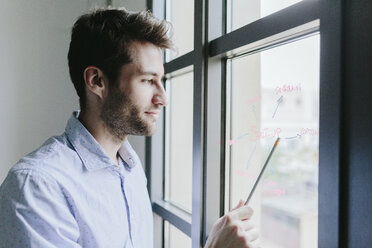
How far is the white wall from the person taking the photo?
5.71 feet

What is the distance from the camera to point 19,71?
1.76 metres

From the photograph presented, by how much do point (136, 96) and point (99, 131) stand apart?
6.1 inches

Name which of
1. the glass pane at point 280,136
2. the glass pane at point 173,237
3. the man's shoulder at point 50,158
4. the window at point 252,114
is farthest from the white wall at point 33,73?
the man's shoulder at point 50,158

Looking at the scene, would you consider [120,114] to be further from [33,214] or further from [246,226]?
[246,226]

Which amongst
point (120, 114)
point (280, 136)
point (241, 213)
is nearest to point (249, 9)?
point (280, 136)

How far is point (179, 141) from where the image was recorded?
1620 mm

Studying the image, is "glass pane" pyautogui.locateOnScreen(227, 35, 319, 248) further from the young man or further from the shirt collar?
the shirt collar

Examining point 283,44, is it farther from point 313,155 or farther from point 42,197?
point 42,197

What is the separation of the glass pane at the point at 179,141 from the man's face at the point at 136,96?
0.54m

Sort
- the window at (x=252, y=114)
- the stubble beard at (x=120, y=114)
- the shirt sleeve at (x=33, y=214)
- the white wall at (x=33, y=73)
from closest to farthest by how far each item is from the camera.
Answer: the shirt sleeve at (x=33, y=214) < the window at (x=252, y=114) < the stubble beard at (x=120, y=114) < the white wall at (x=33, y=73)

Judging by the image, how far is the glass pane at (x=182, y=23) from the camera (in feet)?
4.97

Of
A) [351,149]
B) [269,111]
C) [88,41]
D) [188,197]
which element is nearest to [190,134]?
[188,197]

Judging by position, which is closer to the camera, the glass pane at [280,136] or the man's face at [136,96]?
the glass pane at [280,136]

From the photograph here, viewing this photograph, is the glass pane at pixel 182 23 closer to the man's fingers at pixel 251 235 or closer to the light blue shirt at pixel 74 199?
the light blue shirt at pixel 74 199
